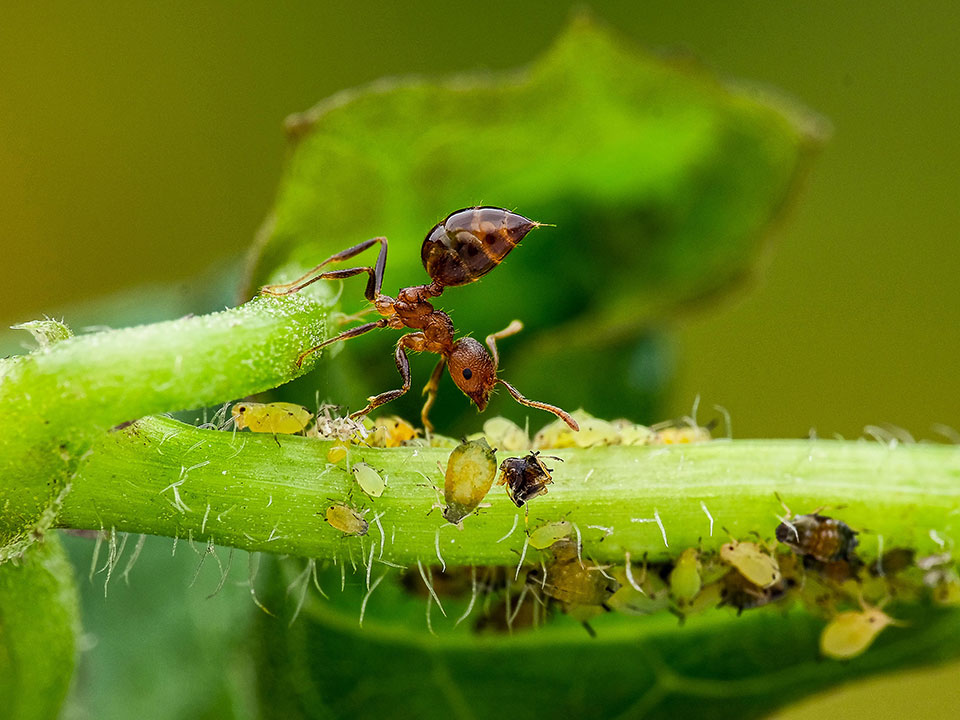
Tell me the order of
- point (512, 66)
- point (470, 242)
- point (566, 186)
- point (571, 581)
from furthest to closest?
point (512, 66)
point (566, 186)
point (470, 242)
point (571, 581)

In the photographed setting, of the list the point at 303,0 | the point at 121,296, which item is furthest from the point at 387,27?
the point at 121,296

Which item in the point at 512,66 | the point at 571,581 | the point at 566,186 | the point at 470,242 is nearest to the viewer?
the point at 571,581

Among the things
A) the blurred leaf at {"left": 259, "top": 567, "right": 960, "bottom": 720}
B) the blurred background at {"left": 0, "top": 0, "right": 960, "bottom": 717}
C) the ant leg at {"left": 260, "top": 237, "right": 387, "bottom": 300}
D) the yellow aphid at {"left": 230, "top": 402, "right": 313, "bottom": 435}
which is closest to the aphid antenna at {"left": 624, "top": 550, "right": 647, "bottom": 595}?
the blurred leaf at {"left": 259, "top": 567, "right": 960, "bottom": 720}

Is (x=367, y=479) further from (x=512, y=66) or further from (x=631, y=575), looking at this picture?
(x=512, y=66)

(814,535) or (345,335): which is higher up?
(345,335)

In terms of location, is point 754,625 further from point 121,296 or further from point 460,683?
point 121,296

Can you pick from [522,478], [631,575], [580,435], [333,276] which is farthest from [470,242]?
[631,575]

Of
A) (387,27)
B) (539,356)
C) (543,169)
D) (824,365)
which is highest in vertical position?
(387,27)
